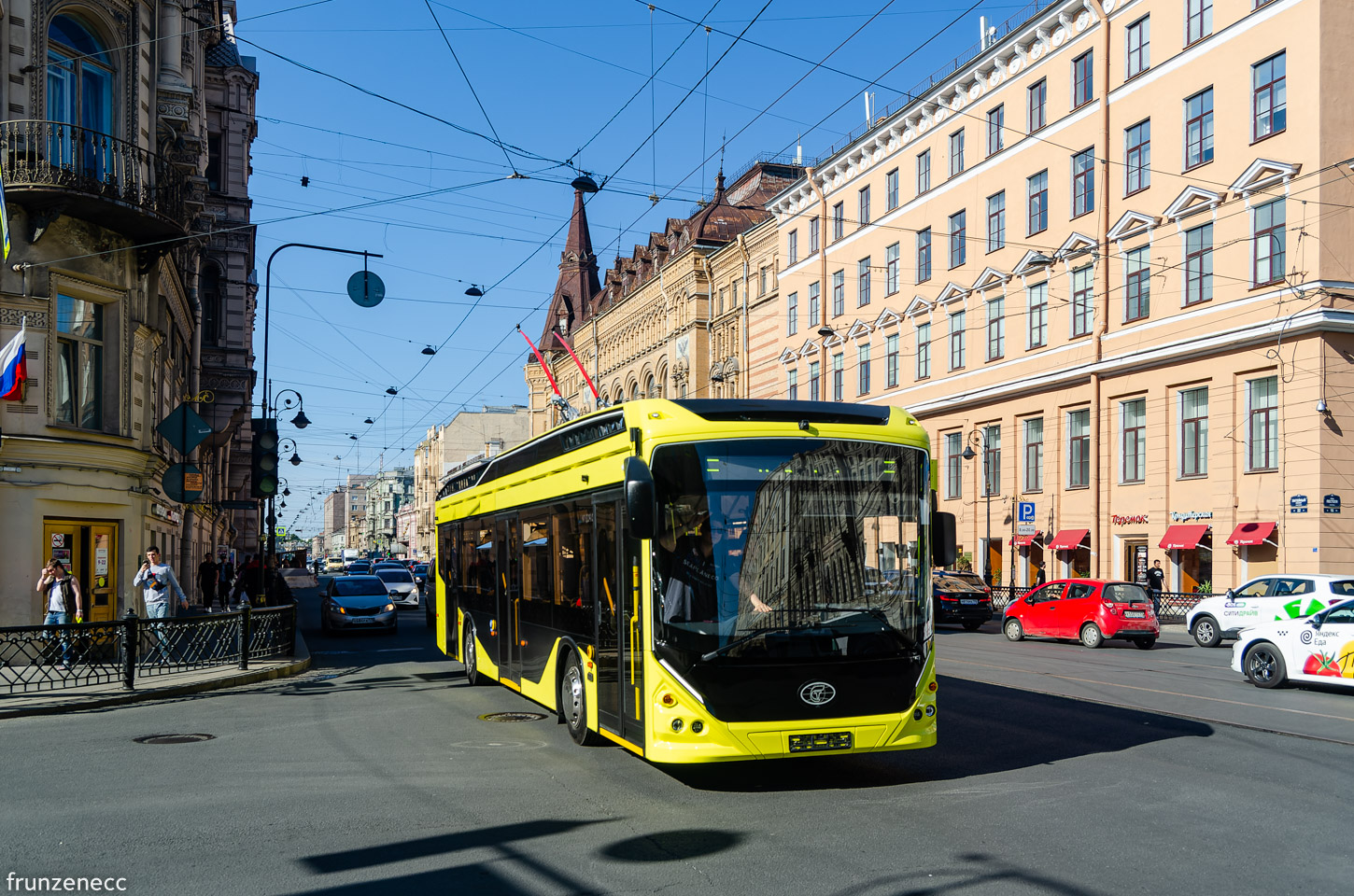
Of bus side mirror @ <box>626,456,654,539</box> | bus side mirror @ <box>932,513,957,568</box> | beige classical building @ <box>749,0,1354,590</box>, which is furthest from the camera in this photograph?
beige classical building @ <box>749,0,1354,590</box>

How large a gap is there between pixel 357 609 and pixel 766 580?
73.2 feet

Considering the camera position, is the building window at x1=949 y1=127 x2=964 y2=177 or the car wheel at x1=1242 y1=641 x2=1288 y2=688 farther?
the building window at x1=949 y1=127 x2=964 y2=177

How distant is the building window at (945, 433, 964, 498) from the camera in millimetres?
45531

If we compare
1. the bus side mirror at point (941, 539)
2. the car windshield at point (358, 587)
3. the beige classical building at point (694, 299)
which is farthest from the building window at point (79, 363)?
the beige classical building at point (694, 299)

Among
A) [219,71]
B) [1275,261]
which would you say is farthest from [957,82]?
[219,71]

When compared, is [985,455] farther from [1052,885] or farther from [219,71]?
[1052,885]

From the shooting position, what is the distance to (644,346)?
7469 cm

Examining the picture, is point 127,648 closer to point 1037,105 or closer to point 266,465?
point 266,465

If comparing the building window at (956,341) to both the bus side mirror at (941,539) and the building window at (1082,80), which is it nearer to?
the building window at (1082,80)

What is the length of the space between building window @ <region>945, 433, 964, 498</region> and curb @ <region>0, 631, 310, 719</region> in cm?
3037

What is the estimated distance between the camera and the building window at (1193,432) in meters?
33.4

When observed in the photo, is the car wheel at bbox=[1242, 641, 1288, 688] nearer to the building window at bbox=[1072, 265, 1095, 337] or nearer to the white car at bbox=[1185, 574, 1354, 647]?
the white car at bbox=[1185, 574, 1354, 647]

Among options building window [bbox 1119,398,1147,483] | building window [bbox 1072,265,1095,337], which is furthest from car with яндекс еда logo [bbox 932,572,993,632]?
building window [bbox 1072,265,1095,337]

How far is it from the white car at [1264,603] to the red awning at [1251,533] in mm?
5123
